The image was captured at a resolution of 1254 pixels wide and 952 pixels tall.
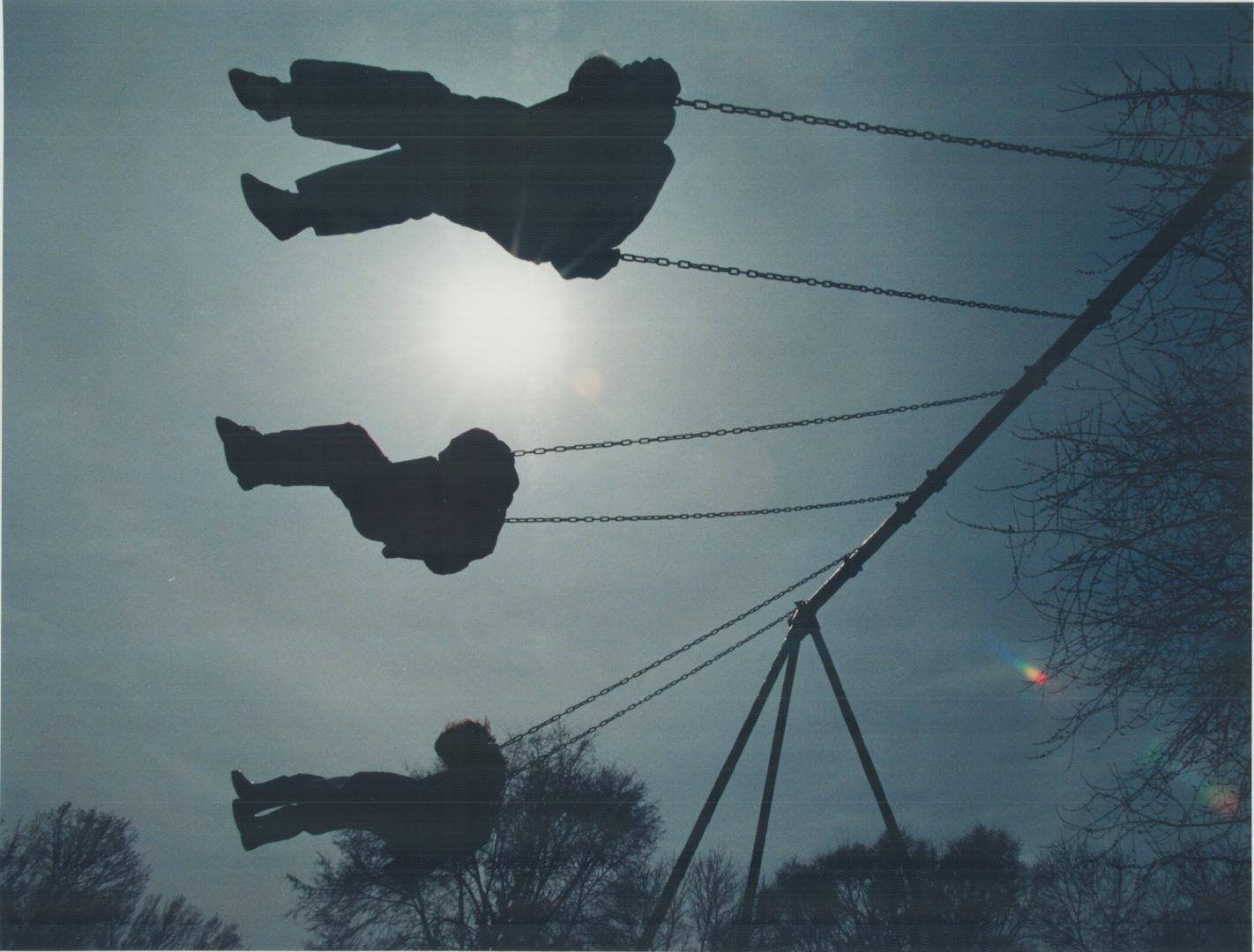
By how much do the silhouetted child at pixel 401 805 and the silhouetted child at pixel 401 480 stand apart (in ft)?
3.16

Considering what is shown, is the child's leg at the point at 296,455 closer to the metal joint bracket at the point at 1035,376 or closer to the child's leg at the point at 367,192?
the child's leg at the point at 367,192

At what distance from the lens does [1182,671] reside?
2.98 metres

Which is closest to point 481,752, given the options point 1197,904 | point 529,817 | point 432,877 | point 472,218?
point 432,877

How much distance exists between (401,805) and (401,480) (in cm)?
136

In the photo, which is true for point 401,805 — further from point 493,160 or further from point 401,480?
point 493,160

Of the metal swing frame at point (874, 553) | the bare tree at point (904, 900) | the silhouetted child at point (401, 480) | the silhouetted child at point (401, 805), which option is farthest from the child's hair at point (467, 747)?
the bare tree at point (904, 900)

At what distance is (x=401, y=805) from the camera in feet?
9.69

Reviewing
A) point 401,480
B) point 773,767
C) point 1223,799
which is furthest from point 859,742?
point 401,480

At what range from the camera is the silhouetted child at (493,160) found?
214cm

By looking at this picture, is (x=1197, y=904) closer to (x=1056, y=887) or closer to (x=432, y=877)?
(x=1056, y=887)

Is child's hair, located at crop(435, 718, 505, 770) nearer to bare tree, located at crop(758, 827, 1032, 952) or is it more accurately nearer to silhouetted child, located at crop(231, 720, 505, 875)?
silhouetted child, located at crop(231, 720, 505, 875)

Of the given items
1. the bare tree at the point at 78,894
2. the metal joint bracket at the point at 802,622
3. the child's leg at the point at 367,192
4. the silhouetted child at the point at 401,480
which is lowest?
the bare tree at the point at 78,894

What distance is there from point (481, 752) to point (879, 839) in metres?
2.31

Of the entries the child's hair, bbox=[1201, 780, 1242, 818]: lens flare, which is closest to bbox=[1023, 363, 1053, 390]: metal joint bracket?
bbox=[1201, 780, 1242, 818]: lens flare
